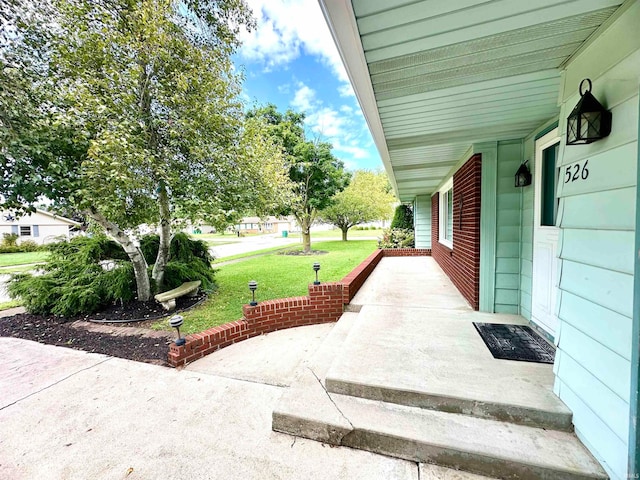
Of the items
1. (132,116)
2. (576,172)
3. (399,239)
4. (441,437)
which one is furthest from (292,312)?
(399,239)

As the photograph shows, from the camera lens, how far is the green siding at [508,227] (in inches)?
135

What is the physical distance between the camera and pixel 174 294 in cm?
534

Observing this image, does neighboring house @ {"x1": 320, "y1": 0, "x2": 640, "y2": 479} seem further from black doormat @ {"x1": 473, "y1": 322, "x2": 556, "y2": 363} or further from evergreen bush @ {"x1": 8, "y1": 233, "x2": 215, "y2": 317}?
evergreen bush @ {"x1": 8, "y1": 233, "x2": 215, "y2": 317}

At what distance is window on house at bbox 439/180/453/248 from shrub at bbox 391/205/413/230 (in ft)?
20.1

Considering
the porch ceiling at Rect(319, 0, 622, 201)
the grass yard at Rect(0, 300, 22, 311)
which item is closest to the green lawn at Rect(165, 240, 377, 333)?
the grass yard at Rect(0, 300, 22, 311)

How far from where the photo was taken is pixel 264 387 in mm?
2590

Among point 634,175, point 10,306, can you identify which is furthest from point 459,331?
point 10,306

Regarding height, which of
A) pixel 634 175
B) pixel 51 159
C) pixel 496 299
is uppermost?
→ pixel 51 159

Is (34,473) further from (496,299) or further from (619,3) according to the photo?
(496,299)

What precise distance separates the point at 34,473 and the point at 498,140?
5413 millimetres

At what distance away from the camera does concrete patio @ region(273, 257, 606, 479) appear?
1.57m

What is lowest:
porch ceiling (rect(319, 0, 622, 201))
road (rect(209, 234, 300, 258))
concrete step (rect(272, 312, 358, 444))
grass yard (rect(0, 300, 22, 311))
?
grass yard (rect(0, 300, 22, 311))

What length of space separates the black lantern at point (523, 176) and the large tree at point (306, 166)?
462 inches

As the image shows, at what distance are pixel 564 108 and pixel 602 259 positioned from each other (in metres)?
1.10
